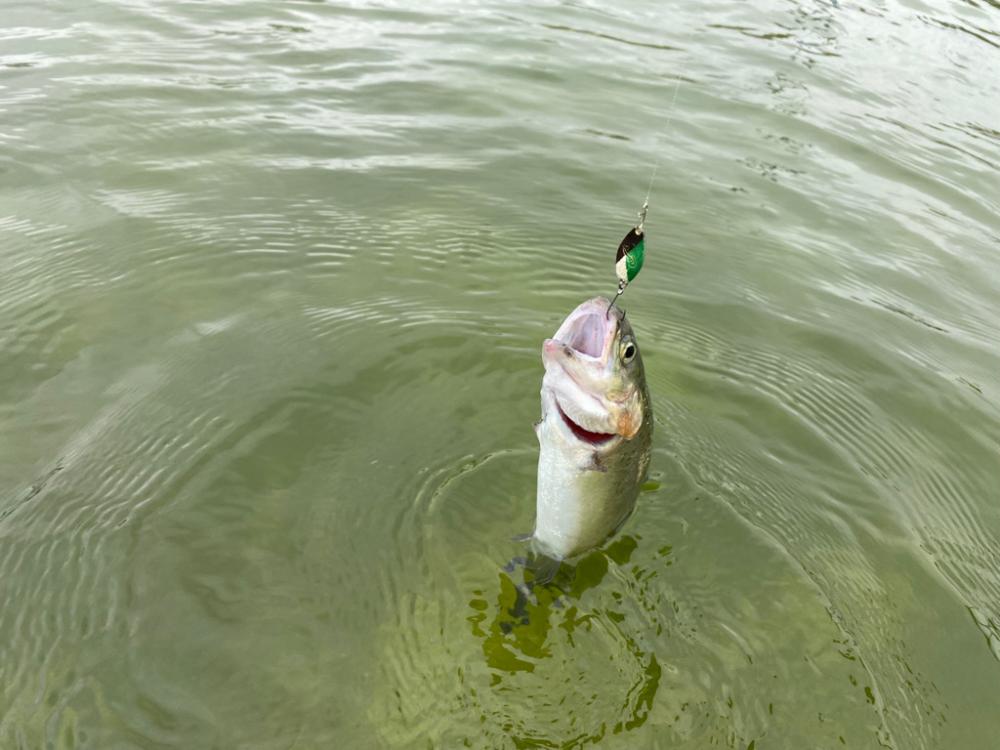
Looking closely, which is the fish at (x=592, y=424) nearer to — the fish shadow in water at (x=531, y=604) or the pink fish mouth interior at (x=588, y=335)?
the pink fish mouth interior at (x=588, y=335)

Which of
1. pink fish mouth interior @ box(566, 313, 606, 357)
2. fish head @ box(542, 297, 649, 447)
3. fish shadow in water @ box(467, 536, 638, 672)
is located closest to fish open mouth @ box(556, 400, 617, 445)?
fish head @ box(542, 297, 649, 447)

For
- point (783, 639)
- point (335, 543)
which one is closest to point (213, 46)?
point (335, 543)

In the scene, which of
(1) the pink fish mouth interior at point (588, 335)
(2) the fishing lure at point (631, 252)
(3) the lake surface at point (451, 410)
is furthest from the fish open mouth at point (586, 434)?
(3) the lake surface at point (451, 410)

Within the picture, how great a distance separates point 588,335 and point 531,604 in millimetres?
1527

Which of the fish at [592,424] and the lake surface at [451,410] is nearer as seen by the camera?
the fish at [592,424]

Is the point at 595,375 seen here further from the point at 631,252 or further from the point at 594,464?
the point at 631,252

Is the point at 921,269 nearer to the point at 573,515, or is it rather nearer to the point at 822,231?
the point at 822,231

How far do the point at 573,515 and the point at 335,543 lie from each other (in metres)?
1.39

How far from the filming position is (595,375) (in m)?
3.35

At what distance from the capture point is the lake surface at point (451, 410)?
380cm

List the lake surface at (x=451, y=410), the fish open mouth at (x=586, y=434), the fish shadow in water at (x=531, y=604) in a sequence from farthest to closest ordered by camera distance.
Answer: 1. the fish shadow in water at (x=531, y=604)
2. the lake surface at (x=451, y=410)
3. the fish open mouth at (x=586, y=434)

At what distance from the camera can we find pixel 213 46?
9930mm

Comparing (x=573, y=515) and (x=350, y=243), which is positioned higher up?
(x=573, y=515)

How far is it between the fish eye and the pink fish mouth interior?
95mm
